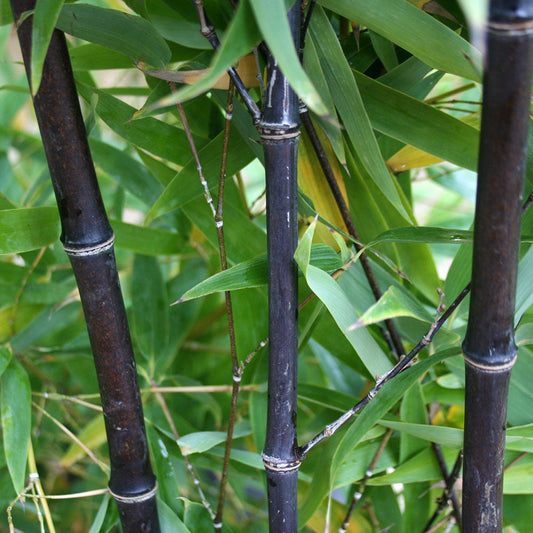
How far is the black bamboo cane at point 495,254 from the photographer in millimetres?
235

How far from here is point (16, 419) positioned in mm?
510

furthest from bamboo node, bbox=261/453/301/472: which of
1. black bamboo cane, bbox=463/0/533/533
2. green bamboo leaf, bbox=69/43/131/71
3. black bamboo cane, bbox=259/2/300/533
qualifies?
green bamboo leaf, bbox=69/43/131/71

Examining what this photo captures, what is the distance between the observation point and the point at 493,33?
0.23 m

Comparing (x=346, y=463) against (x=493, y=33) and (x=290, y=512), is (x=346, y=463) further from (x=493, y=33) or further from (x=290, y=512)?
(x=493, y=33)

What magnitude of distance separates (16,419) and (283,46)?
1.34 ft

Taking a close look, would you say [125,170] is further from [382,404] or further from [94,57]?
[382,404]

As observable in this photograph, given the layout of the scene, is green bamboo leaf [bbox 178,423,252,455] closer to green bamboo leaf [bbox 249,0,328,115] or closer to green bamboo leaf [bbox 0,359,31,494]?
green bamboo leaf [bbox 0,359,31,494]

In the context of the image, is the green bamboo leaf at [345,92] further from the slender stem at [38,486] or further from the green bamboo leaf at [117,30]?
the slender stem at [38,486]

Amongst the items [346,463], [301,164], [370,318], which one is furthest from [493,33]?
[346,463]

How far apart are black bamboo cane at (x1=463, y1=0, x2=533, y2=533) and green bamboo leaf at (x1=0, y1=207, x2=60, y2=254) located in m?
0.32

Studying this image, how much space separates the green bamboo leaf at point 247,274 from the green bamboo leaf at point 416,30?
13 centimetres

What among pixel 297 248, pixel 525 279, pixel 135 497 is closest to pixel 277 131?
pixel 297 248

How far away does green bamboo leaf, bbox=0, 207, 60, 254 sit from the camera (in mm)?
443

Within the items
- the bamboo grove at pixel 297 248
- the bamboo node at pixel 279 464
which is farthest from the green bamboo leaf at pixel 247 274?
the bamboo node at pixel 279 464
